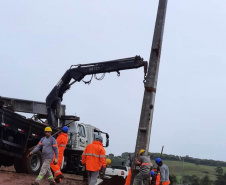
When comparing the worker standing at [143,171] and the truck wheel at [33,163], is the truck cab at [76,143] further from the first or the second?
the worker standing at [143,171]

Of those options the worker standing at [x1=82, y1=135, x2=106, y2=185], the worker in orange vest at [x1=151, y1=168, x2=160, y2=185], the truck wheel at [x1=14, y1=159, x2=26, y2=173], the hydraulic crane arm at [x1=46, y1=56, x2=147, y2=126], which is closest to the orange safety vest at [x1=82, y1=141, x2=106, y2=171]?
the worker standing at [x1=82, y1=135, x2=106, y2=185]

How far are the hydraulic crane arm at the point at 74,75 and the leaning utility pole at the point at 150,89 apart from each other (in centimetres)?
635

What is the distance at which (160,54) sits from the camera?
9.55 meters

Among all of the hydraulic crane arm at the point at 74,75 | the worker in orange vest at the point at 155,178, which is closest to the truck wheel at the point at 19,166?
the hydraulic crane arm at the point at 74,75

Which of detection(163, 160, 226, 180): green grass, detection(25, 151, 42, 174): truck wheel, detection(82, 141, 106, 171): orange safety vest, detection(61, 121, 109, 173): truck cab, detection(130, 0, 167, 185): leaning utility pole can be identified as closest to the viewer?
detection(130, 0, 167, 185): leaning utility pole

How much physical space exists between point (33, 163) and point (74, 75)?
17.0 ft

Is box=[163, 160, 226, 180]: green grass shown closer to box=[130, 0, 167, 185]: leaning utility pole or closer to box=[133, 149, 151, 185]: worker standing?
box=[133, 149, 151, 185]: worker standing

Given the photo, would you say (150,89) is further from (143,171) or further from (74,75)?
(74,75)

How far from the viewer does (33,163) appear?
13.7 m

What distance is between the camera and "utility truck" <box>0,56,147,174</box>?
12.7 metres

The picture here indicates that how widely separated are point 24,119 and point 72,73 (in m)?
4.96

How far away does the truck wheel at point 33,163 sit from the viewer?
13.2 metres

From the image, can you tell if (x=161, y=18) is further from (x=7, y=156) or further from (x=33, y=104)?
(x=33, y=104)

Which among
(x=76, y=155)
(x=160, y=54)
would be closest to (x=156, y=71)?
(x=160, y=54)
